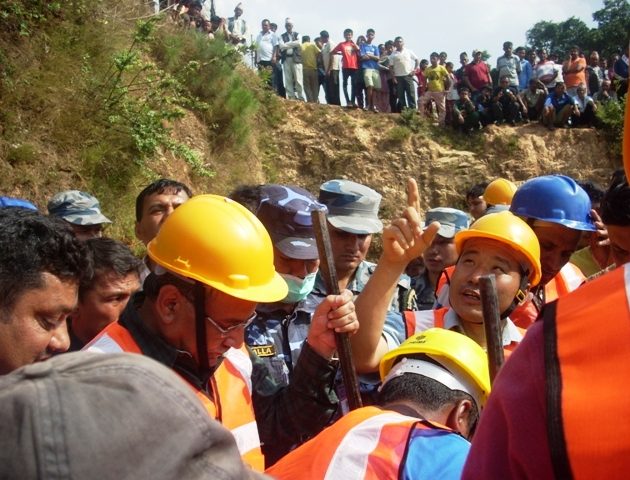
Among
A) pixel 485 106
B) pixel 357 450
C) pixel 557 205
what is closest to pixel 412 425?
pixel 357 450

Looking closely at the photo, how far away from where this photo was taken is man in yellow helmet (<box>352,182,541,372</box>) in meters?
2.83

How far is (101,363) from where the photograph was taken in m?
0.81

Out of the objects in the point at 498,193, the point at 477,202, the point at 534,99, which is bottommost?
the point at 477,202

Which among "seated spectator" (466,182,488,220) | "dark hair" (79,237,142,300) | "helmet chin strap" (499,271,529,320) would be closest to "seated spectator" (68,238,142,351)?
"dark hair" (79,237,142,300)

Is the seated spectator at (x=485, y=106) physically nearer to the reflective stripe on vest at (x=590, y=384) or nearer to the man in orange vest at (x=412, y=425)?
the man in orange vest at (x=412, y=425)

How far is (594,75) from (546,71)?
4.31 feet

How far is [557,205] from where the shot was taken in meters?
4.14

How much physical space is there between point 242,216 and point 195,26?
561 inches

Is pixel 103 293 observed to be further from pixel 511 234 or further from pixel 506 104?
pixel 506 104

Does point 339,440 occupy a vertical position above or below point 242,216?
below

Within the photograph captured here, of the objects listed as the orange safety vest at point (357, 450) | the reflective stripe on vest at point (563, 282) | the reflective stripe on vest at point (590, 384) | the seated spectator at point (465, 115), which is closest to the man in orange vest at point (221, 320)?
the orange safety vest at point (357, 450)

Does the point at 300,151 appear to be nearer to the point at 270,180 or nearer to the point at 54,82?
the point at 270,180

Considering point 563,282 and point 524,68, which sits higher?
point 524,68

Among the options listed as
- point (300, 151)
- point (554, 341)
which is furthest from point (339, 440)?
point (300, 151)
